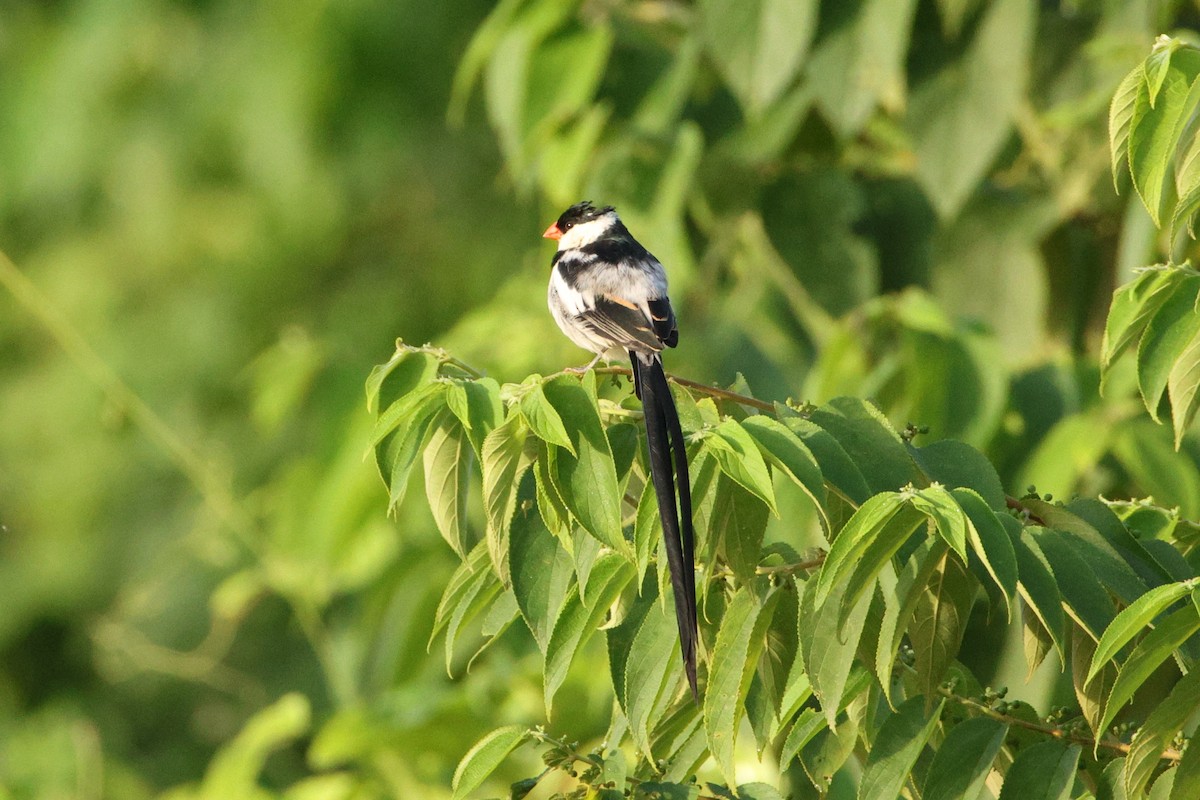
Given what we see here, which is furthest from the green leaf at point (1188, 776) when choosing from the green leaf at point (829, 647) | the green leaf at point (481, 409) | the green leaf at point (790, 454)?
the green leaf at point (481, 409)

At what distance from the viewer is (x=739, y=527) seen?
181 centimetres

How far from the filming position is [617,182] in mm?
4055

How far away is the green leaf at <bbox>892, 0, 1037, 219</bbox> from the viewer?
3.91 metres

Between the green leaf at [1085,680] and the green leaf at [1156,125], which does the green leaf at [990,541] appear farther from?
the green leaf at [1156,125]

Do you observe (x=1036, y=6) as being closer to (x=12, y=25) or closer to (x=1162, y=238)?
(x=1162, y=238)

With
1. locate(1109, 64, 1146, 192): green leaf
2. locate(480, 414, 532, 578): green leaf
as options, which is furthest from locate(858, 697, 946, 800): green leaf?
locate(1109, 64, 1146, 192): green leaf

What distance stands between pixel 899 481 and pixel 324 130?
749 cm

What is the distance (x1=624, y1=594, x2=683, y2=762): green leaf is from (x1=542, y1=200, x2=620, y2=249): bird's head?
1.60 m

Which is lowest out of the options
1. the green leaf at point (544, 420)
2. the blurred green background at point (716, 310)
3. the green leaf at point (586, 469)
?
the blurred green background at point (716, 310)

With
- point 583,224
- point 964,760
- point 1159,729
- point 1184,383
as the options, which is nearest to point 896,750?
point 964,760

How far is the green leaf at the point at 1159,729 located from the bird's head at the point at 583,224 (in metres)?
1.90

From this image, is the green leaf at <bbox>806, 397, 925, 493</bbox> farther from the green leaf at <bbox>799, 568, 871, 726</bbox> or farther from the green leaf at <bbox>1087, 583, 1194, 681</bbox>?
the green leaf at <bbox>1087, 583, 1194, 681</bbox>

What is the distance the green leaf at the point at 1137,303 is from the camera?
1.94 m

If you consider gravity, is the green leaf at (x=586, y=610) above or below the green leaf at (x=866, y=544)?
below
